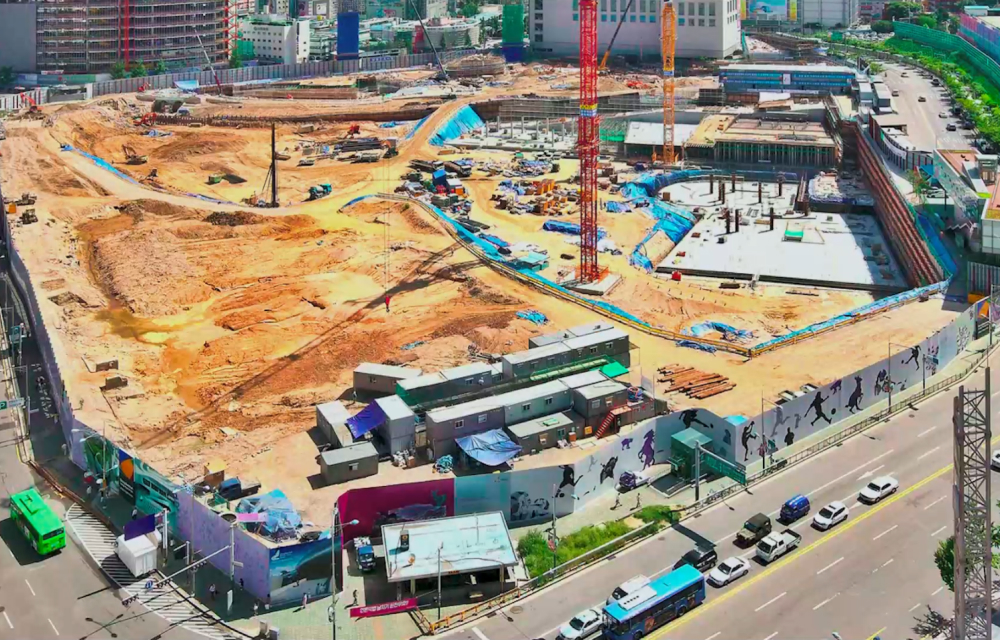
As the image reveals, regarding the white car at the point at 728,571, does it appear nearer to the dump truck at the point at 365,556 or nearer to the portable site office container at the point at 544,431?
the portable site office container at the point at 544,431

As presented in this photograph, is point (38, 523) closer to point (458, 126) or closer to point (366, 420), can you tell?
point (366, 420)

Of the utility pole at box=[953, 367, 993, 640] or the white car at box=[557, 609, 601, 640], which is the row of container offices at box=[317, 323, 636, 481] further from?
the utility pole at box=[953, 367, 993, 640]

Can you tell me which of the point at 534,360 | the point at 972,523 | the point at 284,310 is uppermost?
the point at 284,310

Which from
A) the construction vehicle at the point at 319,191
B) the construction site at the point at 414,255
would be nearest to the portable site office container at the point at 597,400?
the construction site at the point at 414,255

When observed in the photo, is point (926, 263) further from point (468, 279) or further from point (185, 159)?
point (185, 159)

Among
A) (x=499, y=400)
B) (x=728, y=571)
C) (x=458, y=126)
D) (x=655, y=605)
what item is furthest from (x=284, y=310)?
(x=458, y=126)
